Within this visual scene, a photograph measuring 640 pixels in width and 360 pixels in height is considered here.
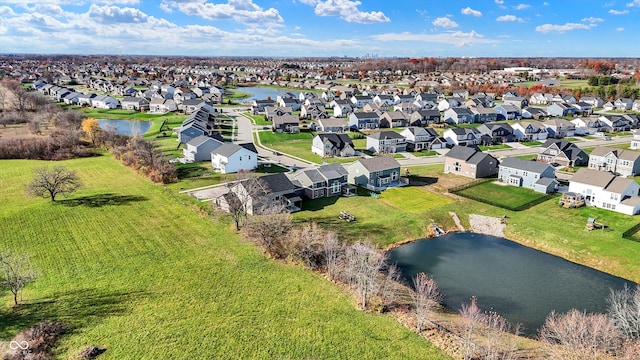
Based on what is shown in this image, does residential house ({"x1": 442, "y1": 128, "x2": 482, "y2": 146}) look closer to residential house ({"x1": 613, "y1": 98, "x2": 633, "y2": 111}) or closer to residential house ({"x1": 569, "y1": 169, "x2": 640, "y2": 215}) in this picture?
residential house ({"x1": 569, "y1": 169, "x2": 640, "y2": 215})

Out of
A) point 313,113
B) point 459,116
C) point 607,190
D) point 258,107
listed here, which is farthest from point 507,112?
point 258,107

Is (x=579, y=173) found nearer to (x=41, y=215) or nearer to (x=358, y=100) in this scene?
(x=41, y=215)

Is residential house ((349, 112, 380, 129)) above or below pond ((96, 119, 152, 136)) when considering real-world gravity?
above

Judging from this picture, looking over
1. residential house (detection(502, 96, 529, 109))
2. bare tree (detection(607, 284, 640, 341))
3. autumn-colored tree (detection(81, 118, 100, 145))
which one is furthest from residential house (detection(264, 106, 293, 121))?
bare tree (detection(607, 284, 640, 341))

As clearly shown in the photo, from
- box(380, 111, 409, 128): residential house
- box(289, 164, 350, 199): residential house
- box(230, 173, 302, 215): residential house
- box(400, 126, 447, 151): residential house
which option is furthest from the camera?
box(380, 111, 409, 128): residential house

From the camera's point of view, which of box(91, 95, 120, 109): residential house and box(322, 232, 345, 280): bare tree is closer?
box(322, 232, 345, 280): bare tree

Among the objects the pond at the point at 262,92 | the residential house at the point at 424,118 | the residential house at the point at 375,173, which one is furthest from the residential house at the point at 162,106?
the residential house at the point at 375,173
